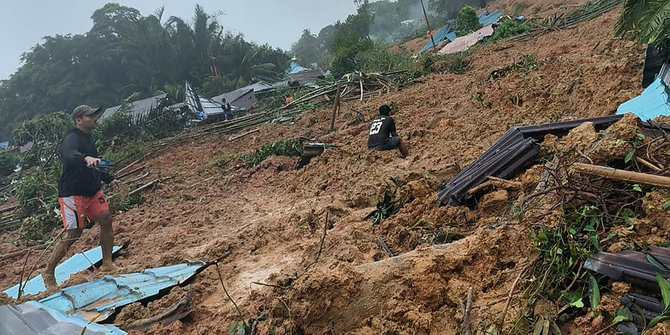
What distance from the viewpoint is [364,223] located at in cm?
393

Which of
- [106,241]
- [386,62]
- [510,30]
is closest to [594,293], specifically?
[106,241]

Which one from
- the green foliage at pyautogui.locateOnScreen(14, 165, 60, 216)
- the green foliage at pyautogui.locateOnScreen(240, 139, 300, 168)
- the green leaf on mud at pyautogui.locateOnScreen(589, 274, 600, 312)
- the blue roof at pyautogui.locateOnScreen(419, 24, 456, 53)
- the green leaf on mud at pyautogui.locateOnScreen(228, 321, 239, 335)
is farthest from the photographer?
the blue roof at pyautogui.locateOnScreen(419, 24, 456, 53)

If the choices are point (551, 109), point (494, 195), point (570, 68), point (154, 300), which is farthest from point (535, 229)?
point (570, 68)

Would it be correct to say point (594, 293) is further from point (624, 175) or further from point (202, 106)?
point (202, 106)

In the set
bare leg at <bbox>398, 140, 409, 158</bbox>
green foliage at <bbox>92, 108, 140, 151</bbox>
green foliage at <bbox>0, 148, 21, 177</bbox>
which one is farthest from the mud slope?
green foliage at <bbox>0, 148, 21, 177</bbox>

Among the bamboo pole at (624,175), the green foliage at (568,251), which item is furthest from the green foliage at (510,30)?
the green foliage at (568,251)

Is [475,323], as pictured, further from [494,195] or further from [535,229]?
[494,195]

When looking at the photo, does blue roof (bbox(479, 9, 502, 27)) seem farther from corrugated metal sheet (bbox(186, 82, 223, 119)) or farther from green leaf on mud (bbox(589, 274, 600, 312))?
green leaf on mud (bbox(589, 274, 600, 312))

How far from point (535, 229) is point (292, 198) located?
4137mm

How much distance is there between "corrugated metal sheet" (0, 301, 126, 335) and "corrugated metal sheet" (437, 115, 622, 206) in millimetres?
2584

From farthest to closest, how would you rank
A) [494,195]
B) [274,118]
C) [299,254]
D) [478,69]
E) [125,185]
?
[274,118], [478,69], [125,185], [299,254], [494,195]

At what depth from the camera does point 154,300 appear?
312cm

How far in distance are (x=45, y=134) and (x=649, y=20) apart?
1565 centimetres

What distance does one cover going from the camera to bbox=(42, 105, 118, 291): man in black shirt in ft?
12.9
